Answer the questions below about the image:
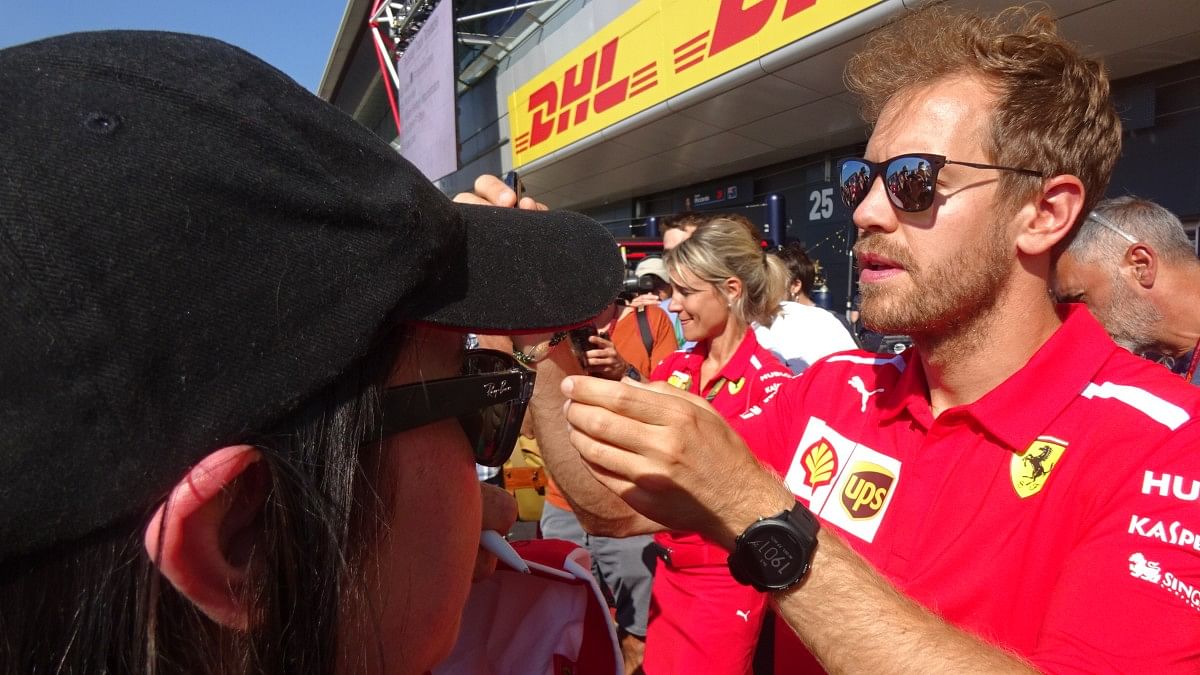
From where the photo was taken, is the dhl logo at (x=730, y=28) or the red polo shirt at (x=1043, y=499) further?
the dhl logo at (x=730, y=28)

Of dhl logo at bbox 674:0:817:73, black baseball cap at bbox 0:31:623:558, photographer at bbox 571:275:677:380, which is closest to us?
black baseball cap at bbox 0:31:623:558

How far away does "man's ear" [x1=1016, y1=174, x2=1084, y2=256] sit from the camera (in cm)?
165

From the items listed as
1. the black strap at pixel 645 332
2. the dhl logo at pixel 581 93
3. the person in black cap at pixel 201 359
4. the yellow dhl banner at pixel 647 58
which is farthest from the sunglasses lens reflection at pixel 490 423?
the dhl logo at pixel 581 93

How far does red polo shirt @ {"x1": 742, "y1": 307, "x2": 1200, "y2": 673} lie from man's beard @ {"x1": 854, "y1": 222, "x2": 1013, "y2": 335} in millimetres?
167

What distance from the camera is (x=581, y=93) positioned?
1075cm

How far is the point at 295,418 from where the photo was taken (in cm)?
58

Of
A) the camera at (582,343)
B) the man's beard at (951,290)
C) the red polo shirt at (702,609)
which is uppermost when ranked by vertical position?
the man's beard at (951,290)

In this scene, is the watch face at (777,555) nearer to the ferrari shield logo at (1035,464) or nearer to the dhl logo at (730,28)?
the ferrari shield logo at (1035,464)

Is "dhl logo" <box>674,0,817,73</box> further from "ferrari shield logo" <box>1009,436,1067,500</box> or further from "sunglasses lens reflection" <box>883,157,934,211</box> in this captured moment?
"ferrari shield logo" <box>1009,436,1067,500</box>

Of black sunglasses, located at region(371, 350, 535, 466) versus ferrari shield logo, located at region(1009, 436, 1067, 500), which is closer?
black sunglasses, located at region(371, 350, 535, 466)

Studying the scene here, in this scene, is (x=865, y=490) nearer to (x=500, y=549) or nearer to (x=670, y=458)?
(x=670, y=458)

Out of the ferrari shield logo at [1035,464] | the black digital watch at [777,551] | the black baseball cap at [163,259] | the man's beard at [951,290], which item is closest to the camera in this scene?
the black baseball cap at [163,259]

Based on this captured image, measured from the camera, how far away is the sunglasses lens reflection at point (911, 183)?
Answer: 1633mm

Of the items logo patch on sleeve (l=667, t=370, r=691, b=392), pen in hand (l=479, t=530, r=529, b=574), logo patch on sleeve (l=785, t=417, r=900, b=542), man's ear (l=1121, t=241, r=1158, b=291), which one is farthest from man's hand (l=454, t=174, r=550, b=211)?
man's ear (l=1121, t=241, r=1158, b=291)
